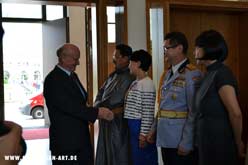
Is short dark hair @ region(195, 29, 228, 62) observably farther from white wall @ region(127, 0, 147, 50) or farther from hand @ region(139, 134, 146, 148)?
white wall @ region(127, 0, 147, 50)

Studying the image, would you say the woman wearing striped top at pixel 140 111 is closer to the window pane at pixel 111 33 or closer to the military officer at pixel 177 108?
the military officer at pixel 177 108

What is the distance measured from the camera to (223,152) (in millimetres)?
2385

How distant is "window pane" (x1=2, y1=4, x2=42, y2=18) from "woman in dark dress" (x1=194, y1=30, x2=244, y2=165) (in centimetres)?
650

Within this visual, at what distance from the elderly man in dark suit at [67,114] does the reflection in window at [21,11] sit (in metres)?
5.76

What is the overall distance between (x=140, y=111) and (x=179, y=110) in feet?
1.58

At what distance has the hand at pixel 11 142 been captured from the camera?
1.24m

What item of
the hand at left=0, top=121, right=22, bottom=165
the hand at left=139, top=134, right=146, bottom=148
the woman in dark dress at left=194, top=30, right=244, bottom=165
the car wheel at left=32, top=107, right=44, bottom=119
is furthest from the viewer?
the car wheel at left=32, top=107, right=44, bottom=119

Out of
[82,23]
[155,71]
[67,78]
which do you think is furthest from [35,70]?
[67,78]

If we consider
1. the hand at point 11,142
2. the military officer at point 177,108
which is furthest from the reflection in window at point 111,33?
the hand at point 11,142

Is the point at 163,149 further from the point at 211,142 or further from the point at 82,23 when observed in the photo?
the point at 82,23

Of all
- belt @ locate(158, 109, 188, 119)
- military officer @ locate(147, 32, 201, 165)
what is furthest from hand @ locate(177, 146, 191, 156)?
belt @ locate(158, 109, 188, 119)

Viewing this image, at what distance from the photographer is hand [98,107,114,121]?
9.75ft

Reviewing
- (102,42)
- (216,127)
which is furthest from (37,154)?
(216,127)

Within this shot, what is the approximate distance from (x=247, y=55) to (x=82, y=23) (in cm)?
437
